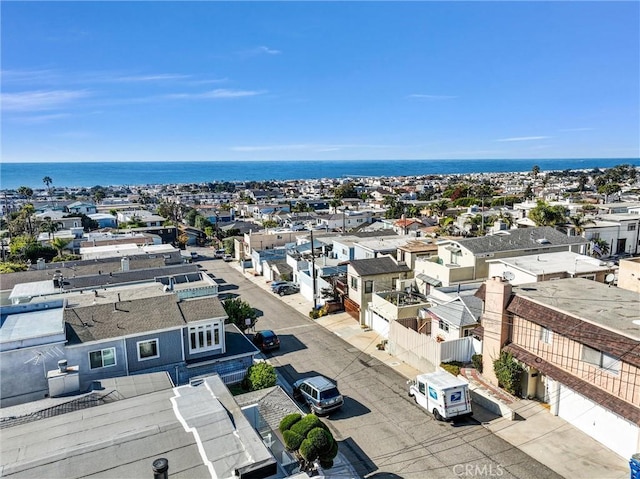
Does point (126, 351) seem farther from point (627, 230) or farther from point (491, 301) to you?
point (627, 230)

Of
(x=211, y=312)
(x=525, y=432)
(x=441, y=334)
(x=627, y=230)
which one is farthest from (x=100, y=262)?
(x=627, y=230)

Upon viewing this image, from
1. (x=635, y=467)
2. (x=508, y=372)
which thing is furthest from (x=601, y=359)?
(x=508, y=372)

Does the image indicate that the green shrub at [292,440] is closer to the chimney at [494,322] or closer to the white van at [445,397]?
the white van at [445,397]

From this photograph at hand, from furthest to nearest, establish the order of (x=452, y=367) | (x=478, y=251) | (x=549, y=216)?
(x=549, y=216), (x=478, y=251), (x=452, y=367)

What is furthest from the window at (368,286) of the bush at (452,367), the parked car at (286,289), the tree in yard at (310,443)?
the tree in yard at (310,443)

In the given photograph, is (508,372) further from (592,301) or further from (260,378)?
(260,378)

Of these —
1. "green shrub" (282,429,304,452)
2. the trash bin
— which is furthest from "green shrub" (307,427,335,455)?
the trash bin
